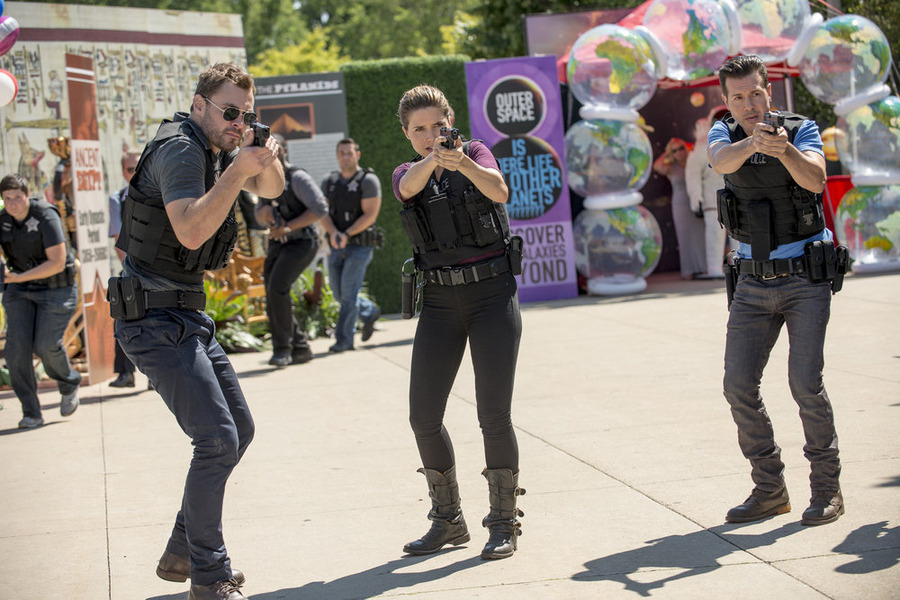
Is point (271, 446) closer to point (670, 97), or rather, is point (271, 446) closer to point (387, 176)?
point (387, 176)

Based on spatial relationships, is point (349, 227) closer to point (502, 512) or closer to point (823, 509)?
point (502, 512)

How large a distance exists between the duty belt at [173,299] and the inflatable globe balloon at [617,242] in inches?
373

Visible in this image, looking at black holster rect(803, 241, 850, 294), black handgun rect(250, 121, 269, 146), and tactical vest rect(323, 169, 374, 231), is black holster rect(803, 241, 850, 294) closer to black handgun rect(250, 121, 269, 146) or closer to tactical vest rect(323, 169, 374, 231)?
black handgun rect(250, 121, 269, 146)

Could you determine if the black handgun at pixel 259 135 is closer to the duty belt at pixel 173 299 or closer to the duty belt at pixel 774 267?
the duty belt at pixel 173 299

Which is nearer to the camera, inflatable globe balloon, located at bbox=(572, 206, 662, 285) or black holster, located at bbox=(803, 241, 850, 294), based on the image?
black holster, located at bbox=(803, 241, 850, 294)

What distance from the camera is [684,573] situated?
395cm

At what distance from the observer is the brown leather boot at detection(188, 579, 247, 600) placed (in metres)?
3.81

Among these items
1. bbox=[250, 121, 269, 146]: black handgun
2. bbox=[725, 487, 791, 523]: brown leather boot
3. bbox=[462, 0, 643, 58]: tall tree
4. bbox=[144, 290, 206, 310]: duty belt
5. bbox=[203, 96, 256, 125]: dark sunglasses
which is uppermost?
bbox=[462, 0, 643, 58]: tall tree

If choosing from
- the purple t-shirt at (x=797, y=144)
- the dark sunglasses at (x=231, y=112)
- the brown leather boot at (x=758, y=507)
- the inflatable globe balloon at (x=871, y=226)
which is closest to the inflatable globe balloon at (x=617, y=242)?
the inflatable globe balloon at (x=871, y=226)

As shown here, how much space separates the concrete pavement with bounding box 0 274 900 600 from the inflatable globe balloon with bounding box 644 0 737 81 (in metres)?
4.18

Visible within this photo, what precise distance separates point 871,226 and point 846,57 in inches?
80.0

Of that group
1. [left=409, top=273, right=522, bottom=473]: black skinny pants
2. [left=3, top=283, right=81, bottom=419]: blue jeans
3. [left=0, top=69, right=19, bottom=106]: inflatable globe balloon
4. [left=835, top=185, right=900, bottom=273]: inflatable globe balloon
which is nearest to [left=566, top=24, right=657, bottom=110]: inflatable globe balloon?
[left=835, top=185, right=900, bottom=273]: inflatable globe balloon

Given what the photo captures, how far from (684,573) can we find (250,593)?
1619 mm

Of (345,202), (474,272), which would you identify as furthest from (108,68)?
(474,272)
